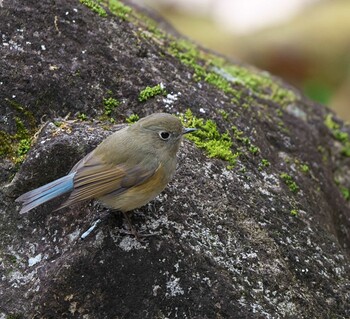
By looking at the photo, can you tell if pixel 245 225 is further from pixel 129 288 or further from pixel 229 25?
pixel 229 25

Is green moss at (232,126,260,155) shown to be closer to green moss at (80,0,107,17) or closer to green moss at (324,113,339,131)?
green moss at (80,0,107,17)

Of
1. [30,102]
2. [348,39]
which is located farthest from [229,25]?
[30,102]

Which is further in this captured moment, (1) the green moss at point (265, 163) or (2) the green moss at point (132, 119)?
(1) the green moss at point (265, 163)

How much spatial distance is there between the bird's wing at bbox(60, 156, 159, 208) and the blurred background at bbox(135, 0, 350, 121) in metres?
9.09

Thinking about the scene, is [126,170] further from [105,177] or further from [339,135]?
[339,135]

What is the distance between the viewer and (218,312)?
3.69 m

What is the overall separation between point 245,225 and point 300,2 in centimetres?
1310

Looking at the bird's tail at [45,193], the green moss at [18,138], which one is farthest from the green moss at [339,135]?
the bird's tail at [45,193]

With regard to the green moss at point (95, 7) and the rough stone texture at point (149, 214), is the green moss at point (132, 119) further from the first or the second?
the green moss at point (95, 7)

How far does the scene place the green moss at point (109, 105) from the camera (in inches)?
187

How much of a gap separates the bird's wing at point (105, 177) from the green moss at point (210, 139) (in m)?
0.76

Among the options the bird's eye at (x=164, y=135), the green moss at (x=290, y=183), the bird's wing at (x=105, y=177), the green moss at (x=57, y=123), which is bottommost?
the green moss at (x=290, y=183)

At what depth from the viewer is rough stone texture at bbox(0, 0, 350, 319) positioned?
3725 mm

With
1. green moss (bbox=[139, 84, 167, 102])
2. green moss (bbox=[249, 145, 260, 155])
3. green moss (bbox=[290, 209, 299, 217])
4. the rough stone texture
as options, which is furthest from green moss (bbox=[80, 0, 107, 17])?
green moss (bbox=[290, 209, 299, 217])
